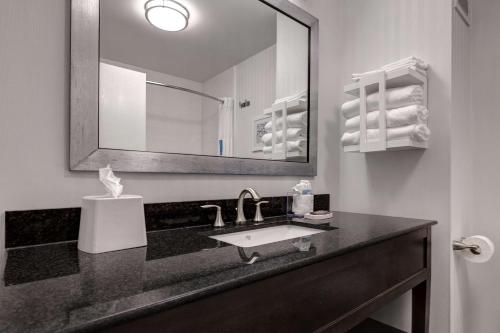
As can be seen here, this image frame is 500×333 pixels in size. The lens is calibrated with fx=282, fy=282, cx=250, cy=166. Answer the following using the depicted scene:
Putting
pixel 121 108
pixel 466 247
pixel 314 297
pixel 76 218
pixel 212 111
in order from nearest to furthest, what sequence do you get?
pixel 314 297 → pixel 76 218 → pixel 121 108 → pixel 212 111 → pixel 466 247

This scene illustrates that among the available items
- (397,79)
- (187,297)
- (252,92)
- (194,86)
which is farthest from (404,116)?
(187,297)

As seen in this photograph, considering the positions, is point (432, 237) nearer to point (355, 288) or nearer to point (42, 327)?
point (355, 288)

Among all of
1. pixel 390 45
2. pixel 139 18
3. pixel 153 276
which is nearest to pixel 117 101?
pixel 139 18

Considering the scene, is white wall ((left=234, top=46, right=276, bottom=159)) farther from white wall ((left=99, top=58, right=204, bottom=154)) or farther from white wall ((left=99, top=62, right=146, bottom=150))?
white wall ((left=99, top=62, right=146, bottom=150))

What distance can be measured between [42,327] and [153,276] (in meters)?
0.19

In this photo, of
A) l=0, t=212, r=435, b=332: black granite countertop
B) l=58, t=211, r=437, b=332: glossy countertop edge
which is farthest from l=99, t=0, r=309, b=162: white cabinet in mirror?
l=58, t=211, r=437, b=332: glossy countertop edge

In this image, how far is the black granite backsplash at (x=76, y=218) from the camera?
709mm

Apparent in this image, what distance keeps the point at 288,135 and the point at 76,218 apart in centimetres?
94

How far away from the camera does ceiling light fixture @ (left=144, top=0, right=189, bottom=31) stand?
3.15 feet

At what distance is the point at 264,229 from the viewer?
107 centimetres

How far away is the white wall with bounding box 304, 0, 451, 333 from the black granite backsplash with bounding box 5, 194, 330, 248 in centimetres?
51

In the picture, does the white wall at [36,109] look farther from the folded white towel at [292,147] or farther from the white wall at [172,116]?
the folded white towel at [292,147]

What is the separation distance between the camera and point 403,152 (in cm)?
134

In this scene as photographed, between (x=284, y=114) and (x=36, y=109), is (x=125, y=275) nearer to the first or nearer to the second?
(x=36, y=109)
